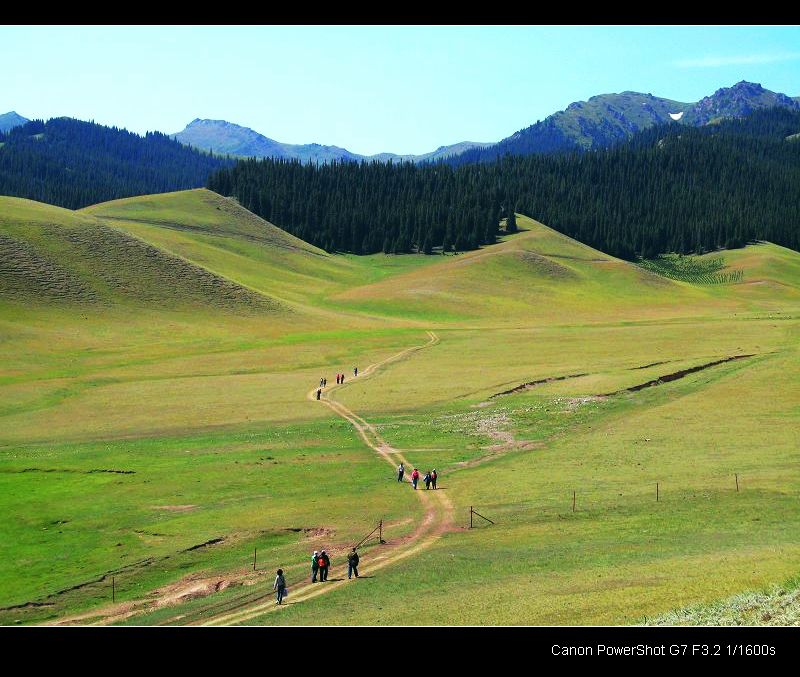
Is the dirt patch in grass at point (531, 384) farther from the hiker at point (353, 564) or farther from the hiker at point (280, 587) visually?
the hiker at point (280, 587)

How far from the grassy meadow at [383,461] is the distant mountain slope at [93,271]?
1.00 metres

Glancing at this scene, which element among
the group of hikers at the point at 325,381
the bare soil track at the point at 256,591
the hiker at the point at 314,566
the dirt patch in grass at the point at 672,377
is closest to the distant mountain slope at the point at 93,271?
the group of hikers at the point at 325,381

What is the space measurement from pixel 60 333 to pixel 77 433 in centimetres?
5126

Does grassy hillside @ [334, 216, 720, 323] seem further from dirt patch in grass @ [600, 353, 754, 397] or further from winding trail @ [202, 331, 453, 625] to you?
winding trail @ [202, 331, 453, 625]

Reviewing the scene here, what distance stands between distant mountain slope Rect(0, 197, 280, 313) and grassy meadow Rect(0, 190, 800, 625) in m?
1.00

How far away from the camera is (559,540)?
1444 inches

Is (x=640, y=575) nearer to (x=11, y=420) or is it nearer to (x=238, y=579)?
(x=238, y=579)

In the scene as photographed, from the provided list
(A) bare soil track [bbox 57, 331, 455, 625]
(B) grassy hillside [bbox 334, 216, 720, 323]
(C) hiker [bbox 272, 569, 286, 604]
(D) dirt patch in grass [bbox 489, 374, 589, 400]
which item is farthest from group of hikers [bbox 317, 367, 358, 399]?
(B) grassy hillside [bbox 334, 216, 720, 323]

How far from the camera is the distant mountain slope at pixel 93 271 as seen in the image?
426ft

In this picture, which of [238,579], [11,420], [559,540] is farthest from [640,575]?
[11,420]

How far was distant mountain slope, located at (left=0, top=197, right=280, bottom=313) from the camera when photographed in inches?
5108

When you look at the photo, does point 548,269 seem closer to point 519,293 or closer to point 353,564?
point 519,293

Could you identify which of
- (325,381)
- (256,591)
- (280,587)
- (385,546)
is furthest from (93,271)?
(280,587)
